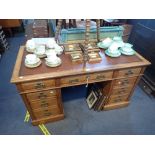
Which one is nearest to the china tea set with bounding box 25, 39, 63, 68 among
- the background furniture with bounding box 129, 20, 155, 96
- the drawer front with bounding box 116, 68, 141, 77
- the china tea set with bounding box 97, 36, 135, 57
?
the china tea set with bounding box 97, 36, 135, 57

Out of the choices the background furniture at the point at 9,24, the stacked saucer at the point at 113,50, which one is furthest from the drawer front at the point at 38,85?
the background furniture at the point at 9,24

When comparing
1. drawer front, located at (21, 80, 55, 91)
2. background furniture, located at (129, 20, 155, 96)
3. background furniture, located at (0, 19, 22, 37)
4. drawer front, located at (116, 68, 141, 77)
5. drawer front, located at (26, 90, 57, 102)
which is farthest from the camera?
background furniture, located at (0, 19, 22, 37)

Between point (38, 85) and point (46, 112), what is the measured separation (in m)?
0.48

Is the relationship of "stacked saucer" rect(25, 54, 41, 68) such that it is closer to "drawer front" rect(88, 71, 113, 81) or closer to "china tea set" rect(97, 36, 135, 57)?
"drawer front" rect(88, 71, 113, 81)

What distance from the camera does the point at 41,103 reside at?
1.49m

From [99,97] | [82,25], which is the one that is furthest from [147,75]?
[82,25]

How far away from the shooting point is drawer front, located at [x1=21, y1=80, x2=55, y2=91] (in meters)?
1.25

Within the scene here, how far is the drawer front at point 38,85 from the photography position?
4.10ft

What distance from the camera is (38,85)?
129 cm

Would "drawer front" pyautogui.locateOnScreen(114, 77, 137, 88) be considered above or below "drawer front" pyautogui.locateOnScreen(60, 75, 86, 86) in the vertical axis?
below
